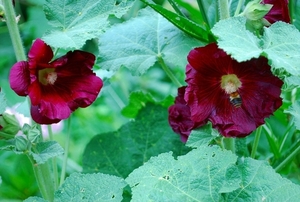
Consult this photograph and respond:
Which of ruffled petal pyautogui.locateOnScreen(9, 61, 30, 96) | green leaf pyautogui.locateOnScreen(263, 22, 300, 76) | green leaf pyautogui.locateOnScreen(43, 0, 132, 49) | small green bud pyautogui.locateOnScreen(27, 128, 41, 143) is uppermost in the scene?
green leaf pyautogui.locateOnScreen(43, 0, 132, 49)

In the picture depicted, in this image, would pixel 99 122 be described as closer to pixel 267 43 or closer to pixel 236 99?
pixel 236 99

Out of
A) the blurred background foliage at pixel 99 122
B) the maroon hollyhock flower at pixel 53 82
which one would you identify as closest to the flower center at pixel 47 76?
the maroon hollyhock flower at pixel 53 82

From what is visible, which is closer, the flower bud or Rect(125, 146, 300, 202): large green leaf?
Rect(125, 146, 300, 202): large green leaf

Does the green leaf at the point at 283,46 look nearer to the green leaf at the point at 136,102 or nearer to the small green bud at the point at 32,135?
the small green bud at the point at 32,135

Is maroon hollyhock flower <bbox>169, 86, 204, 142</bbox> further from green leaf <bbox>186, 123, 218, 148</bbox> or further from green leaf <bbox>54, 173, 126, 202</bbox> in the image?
green leaf <bbox>54, 173, 126, 202</bbox>

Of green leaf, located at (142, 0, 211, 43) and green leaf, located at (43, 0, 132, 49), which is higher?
green leaf, located at (43, 0, 132, 49)

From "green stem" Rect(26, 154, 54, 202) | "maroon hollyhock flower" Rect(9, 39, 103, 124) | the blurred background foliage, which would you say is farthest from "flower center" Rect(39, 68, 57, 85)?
the blurred background foliage

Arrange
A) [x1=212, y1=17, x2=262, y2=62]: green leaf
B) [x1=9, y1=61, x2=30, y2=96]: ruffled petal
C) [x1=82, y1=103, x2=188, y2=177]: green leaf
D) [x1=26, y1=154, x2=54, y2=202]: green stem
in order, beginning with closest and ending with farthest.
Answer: [x1=212, y1=17, x2=262, y2=62]: green leaf → [x1=9, y1=61, x2=30, y2=96]: ruffled petal → [x1=26, y1=154, x2=54, y2=202]: green stem → [x1=82, y1=103, x2=188, y2=177]: green leaf

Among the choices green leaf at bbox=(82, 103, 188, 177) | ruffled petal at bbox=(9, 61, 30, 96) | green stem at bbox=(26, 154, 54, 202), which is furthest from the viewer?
green leaf at bbox=(82, 103, 188, 177)
